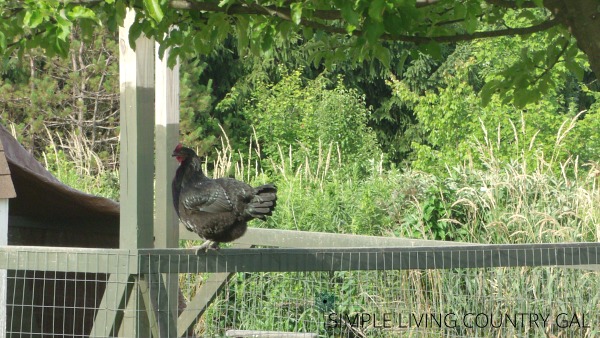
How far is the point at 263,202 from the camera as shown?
4.11m

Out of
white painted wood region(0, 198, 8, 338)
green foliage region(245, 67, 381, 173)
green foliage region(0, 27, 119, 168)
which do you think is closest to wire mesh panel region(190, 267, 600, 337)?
white painted wood region(0, 198, 8, 338)

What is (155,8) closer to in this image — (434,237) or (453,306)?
(453,306)

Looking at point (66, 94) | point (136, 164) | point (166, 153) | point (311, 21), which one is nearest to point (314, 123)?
point (66, 94)

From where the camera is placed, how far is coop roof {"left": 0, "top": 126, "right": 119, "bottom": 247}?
529 cm

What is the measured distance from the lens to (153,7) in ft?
8.34

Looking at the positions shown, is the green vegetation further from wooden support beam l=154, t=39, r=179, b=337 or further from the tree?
wooden support beam l=154, t=39, r=179, b=337

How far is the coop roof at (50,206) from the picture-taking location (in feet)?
17.4

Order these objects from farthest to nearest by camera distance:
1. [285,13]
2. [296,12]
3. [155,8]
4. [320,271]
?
[320,271]
[285,13]
[296,12]
[155,8]

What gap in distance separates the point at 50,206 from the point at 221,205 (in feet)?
6.34

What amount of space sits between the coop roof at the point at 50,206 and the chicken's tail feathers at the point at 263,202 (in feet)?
5.56

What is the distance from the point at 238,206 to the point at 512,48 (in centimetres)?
1035

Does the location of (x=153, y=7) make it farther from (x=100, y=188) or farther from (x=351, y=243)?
(x=100, y=188)

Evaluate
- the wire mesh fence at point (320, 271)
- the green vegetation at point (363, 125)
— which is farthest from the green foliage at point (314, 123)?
the wire mesh fence at point (320, 271)

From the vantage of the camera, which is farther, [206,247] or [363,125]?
[363,125]
